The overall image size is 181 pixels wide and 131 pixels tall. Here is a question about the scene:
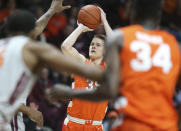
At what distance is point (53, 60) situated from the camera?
3885 mm

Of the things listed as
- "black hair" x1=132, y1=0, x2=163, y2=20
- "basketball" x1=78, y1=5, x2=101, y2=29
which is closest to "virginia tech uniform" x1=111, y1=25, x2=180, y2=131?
"black hair" x1=132, y1=0, x2=163, y2=20

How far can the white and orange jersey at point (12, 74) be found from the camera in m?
A: 3.96

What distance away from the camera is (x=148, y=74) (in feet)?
12.9

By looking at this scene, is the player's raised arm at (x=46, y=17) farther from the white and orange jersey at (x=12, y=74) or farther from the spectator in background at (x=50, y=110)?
the spectator in background at (x=50, y=110)

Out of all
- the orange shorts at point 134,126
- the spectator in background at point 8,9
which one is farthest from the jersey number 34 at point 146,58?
the spectator in background at point 8,9

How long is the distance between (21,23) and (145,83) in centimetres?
132

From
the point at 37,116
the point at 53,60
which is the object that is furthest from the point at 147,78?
the point at 37,116

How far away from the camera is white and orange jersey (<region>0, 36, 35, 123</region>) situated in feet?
13.0

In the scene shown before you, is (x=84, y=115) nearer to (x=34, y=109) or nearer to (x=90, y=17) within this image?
(x=34, y=109)

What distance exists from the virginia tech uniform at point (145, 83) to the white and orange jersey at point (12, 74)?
0.91 meters

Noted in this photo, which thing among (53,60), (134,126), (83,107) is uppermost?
(53,60)

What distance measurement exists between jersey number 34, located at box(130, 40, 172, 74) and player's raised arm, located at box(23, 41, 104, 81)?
35cm

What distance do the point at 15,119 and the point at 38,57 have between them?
2.70 m

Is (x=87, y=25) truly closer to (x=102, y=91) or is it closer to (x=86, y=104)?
(x=86, y=104)
